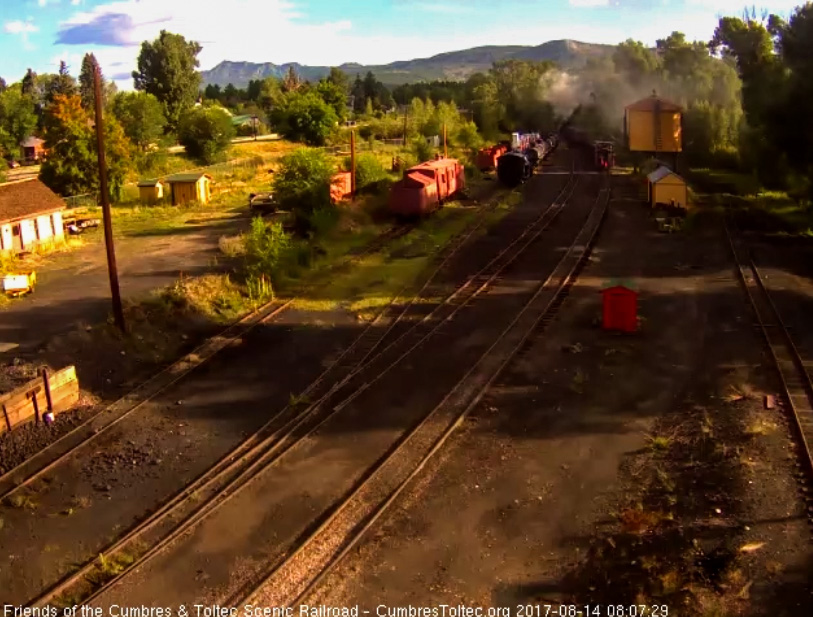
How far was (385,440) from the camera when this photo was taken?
13648 millimetres

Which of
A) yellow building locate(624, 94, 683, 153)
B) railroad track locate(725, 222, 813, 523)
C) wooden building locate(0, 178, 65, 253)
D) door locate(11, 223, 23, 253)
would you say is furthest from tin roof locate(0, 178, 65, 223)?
yellow building locate(624, 94, 683, 153)

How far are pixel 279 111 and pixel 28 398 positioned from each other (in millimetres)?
71033

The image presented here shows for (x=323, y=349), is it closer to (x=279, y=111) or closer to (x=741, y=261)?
(x=741, y=261)

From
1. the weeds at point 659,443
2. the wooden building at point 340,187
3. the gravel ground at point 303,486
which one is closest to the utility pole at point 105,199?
the gravel ground at point 303,486

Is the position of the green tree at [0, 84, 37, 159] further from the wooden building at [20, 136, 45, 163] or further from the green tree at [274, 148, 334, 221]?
the green tree at [274, 148, 334, 221]

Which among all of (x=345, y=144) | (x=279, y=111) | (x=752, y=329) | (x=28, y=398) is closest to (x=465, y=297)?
(x=752, y=329)

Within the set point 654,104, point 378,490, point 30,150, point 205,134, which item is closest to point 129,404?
point 378,490

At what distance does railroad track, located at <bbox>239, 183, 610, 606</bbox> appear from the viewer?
9445 mm

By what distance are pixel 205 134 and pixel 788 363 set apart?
199 feet

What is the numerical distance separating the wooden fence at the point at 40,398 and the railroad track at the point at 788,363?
1323 cm

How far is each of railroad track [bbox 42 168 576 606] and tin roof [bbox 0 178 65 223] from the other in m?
20.7

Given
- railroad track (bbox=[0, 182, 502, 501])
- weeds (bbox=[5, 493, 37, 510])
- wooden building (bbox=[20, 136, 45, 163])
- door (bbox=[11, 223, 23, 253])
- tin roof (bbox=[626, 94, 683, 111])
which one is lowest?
weeds (bbox=[5, 493, 37, 510])

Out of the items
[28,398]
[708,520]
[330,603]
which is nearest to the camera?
[330,603]
